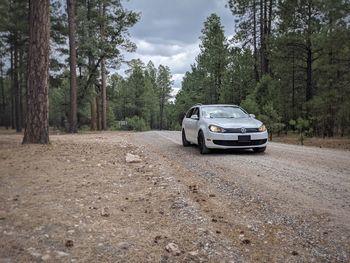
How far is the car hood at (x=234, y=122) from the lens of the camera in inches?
416

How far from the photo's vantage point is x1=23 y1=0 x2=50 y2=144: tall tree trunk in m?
11.6

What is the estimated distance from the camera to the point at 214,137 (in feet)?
34.2

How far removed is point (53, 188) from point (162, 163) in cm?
347

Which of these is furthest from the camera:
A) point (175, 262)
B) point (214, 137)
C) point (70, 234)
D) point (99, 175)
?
point (214, 137)

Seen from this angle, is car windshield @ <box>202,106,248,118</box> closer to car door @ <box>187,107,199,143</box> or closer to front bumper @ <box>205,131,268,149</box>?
car door @ <box>187,107,199,143</box>

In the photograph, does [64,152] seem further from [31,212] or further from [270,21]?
[270,21]

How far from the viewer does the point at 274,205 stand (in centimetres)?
518

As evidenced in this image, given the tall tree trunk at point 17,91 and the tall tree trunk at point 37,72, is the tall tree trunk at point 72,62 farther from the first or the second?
the tall tree trunk at point 37,72

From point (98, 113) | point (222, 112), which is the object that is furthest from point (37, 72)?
point (98, 113)

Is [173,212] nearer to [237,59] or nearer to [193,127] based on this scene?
[193,127]

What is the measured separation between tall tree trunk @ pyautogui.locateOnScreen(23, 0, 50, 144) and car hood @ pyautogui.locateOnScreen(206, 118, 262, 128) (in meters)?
5.47

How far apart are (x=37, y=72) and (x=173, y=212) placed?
8613 millimetres

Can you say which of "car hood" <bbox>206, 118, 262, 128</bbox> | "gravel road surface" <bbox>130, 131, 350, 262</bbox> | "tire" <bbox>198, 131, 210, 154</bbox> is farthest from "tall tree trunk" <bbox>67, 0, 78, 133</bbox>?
"gravel road surface" <bbox>130, 131, 350, 262</bbox>

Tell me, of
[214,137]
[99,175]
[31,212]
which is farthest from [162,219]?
[214,137]
